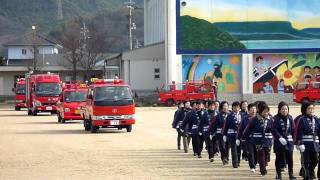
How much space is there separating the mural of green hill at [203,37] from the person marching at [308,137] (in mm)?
45839

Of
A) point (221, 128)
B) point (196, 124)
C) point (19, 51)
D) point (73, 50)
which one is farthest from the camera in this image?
point (19, 51)

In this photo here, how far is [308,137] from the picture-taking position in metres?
12.7

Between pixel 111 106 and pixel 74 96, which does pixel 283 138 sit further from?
pixel 74 96

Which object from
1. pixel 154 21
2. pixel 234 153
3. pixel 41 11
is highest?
Result: pixel 41 11

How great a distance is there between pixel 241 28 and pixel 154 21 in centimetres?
2142

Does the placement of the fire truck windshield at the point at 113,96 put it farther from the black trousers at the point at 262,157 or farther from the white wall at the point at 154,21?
the white wall at the point at 154,21

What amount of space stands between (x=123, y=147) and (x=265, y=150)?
7.90 meters

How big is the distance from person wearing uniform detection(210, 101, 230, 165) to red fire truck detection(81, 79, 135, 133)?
11.4 m

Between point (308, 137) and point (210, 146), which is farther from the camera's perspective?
point (210, 146)

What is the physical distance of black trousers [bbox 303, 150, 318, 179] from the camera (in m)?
12.7

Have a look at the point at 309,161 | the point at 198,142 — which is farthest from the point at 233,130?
the point at 309,161

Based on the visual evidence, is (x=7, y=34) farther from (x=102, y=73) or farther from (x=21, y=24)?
(x=102, y=73)

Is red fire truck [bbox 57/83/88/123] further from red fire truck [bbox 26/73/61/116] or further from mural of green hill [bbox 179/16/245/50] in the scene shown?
mural of green hill [bbox 179/16/245/50]

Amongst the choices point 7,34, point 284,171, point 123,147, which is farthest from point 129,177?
point 7,34
